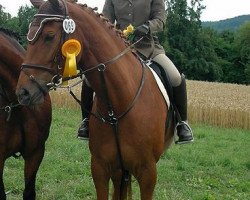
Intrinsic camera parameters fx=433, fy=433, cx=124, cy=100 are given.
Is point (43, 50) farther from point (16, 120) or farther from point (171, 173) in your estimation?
point (171, 173)

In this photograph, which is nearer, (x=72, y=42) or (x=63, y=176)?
(x=72, y=42)

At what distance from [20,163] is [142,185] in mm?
4873

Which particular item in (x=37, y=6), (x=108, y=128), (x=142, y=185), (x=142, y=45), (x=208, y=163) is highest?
(x=37, y=6)

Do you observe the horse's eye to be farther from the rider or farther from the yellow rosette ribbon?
the rider

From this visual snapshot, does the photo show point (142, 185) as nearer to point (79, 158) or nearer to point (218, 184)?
point (218, 184)

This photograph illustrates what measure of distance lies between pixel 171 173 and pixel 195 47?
174ft

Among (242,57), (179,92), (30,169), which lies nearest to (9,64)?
(30,169)

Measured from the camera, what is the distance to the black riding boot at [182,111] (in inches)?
207

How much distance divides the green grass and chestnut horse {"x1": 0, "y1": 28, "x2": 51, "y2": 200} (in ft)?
5.05

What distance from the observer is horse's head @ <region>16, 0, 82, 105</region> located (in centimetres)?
340

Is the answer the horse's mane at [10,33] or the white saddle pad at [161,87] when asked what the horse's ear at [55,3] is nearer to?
the white saddle pad at [161,87]

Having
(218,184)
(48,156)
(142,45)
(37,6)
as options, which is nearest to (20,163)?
(48,156)

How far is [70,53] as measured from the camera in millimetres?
3459

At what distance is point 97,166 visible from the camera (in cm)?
428
